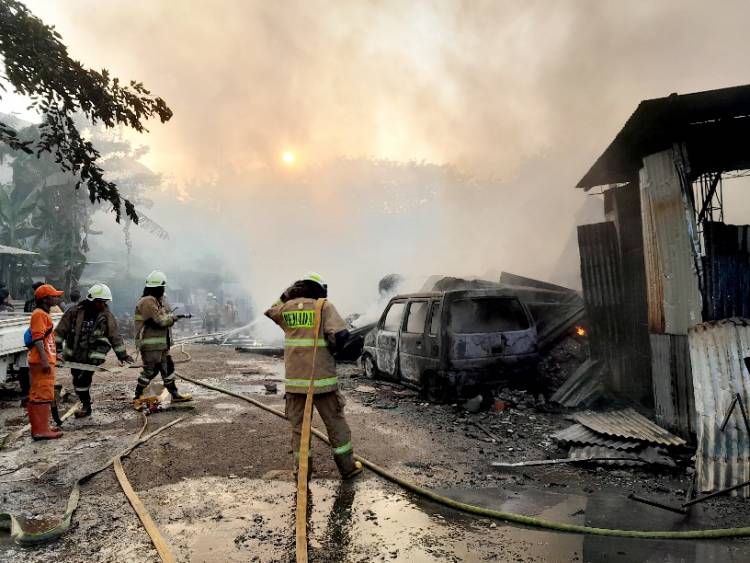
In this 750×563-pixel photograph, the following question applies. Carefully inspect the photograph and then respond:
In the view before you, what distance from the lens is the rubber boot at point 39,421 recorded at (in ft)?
17.8

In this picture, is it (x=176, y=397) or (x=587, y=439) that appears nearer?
(x=587, y=439)

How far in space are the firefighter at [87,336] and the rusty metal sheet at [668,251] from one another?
7033 mm

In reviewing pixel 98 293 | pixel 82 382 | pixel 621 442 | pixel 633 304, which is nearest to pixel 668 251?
pixel 633 304

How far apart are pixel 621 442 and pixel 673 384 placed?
47.4 inches

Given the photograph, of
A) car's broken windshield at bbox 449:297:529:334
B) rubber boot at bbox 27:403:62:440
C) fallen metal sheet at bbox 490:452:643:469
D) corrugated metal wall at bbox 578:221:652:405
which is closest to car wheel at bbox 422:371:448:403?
car's broken windshield at bbox 449:297:529:334

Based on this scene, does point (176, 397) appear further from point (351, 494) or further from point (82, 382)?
point (351, 494)

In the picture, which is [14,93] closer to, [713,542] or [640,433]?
[713,542]

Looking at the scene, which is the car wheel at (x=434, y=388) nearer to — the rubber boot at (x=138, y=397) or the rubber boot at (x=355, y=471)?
the rubber boot at (x=355, y=471)

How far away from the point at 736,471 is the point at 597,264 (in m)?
4.45

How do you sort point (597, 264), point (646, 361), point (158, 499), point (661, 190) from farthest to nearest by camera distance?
point (597, 264)
point (646, 361)
point (661, 190)
point (158, 499)

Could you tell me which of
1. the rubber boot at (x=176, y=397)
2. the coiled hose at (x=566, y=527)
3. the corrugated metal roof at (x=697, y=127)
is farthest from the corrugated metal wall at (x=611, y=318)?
the rubber boot at (x=176, y=397)

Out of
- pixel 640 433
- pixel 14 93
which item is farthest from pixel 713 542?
pixel 14 93

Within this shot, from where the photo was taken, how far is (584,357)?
8039 millimetres

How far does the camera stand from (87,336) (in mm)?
6535
